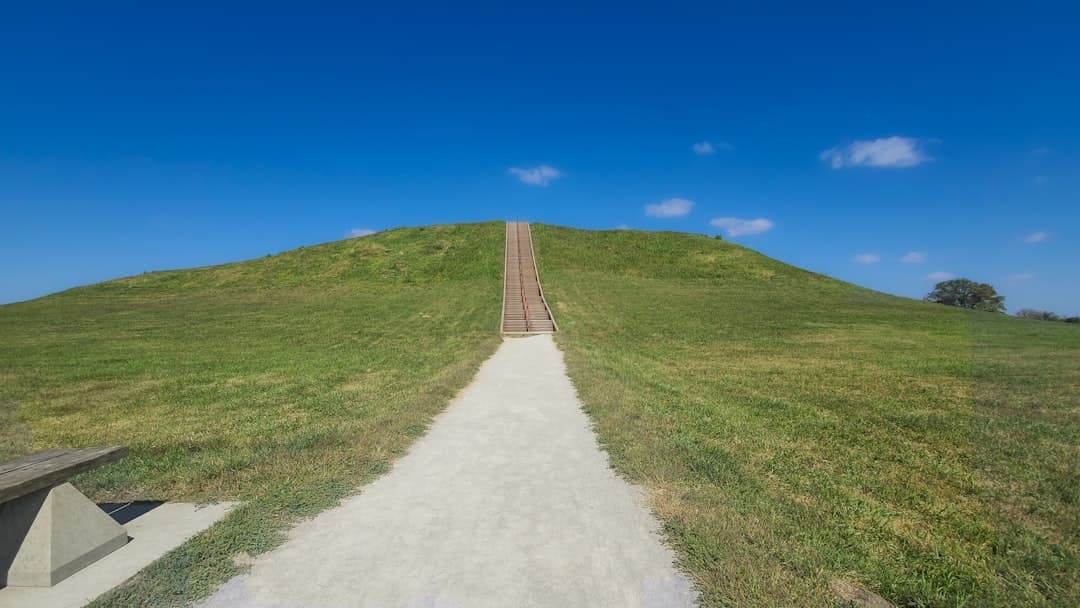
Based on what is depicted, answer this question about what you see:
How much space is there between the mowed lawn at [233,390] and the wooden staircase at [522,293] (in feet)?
4.19

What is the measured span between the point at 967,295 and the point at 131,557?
76.3m

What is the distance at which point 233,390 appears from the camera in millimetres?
11570

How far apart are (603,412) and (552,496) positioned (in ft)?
12.4

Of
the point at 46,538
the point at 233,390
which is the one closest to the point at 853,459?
the point at 46,538

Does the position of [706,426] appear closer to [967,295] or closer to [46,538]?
[46,538]

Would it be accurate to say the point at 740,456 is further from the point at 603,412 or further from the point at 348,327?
the point at 348,327

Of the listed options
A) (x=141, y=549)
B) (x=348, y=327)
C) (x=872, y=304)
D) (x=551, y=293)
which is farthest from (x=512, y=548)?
(x=872, y=304)

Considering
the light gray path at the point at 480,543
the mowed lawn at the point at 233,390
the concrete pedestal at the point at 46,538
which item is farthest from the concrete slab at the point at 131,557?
the light gray path at the point at 480,543

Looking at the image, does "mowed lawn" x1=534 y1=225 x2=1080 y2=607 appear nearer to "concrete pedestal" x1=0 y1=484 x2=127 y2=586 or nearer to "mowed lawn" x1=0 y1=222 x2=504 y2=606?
"mowed lawn" x1=0 y1=222 x2=504 y2=606

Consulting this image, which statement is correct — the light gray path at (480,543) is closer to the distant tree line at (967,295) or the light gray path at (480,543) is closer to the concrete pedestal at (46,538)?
the concrete pedestal at (46,538)

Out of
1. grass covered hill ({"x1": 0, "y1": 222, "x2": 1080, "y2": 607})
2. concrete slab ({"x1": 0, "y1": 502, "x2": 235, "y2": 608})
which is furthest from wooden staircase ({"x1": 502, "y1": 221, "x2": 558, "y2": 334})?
concrete slab ({"x1": 0, "y1": 502, "x2": 235, "y2": 608})

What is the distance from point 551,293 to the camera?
34.8m

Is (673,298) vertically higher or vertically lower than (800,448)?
higher

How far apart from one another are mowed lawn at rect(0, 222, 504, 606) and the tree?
57398mm
